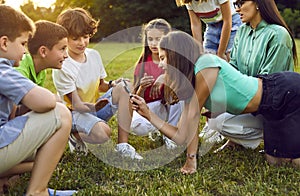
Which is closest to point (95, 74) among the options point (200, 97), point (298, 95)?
point (200, 97)

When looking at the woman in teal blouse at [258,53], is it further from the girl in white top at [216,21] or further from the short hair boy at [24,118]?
the short hair boy at [24,118]

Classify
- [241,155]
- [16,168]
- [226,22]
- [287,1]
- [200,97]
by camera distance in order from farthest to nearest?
1. [287,1]
2. [226,22]
3. [241,155]
4. [200,97]
5. [16,168]

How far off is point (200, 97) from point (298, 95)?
1.96 ft

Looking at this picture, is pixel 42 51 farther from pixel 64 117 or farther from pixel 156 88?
pixel 156 88

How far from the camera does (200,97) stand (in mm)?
2680

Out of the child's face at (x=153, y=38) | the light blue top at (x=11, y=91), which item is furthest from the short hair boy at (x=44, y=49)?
the child's face at (x=153, y=38)

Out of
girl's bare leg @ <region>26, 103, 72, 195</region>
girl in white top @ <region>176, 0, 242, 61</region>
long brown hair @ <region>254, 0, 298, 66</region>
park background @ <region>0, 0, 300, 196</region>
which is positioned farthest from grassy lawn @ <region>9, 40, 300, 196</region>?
girl in white top @ <region>176, 0, 242, 61</region>

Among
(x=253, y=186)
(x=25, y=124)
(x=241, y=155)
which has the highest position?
(x=25, y=124)

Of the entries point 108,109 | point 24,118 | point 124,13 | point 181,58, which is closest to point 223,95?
point 181,58

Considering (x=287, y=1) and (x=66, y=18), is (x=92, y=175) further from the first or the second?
(x=287, y=1)

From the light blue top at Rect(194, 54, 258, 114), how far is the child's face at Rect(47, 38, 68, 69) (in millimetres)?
779

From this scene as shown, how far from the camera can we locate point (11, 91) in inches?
82.0

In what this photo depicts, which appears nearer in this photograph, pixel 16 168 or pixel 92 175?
pixel 16 168

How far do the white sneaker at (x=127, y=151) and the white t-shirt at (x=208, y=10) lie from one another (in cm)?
130
